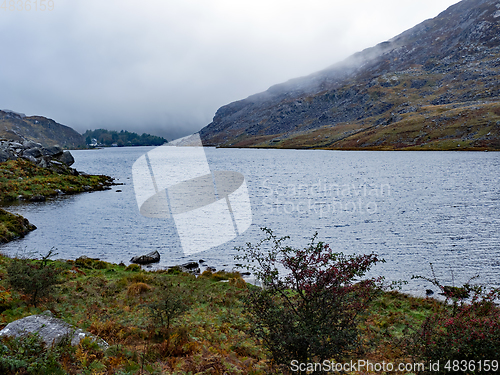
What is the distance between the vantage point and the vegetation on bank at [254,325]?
674cm

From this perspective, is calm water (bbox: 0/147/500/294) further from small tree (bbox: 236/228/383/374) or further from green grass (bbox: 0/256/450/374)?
small tree (bbox: 236/228/383/374)

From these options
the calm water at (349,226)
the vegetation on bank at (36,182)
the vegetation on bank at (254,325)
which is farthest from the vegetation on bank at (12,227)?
the vegetation on bank at (254,325)

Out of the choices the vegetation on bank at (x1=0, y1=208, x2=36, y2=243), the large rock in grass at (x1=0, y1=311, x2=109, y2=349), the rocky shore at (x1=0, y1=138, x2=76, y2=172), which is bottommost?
the large rock in grass at (x1=0, y1=311, x2=109, y2=349)

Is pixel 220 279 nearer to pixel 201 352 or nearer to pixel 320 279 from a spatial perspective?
pixel 201 352

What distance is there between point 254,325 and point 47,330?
5745mm

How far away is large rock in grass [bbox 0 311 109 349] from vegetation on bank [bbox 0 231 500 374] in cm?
35

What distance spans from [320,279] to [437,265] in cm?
1993

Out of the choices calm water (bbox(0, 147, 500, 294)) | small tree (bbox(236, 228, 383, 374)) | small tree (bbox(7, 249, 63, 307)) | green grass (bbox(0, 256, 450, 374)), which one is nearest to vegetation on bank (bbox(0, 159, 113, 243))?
calm water (bbox(0, 147, 500, 294))

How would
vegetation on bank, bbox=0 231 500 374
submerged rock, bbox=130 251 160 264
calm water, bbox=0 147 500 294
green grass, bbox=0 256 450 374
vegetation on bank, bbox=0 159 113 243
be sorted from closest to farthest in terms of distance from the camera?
1. vegetation on bank, bbox=0 231 500 374
2. green grass, bbox=0 256 450 374
3. calm water, bbox=0 147 500 294
4. submerged rock, bbox=130 251 160 264
5. vegetation on bank, bbox=0 159 113 243

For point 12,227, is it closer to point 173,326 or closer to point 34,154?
point 173,326

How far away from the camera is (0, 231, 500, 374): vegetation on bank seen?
6.74 meters

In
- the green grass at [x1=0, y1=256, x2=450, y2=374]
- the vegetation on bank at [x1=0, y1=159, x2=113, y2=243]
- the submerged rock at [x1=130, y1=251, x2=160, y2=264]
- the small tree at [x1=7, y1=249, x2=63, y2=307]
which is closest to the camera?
the green grass at [x1=0, y1=256, x2=450, y2=374]

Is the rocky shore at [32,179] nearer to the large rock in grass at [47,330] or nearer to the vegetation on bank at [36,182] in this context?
the vegetation on bank at [36,182]

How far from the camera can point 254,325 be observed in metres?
8.27
